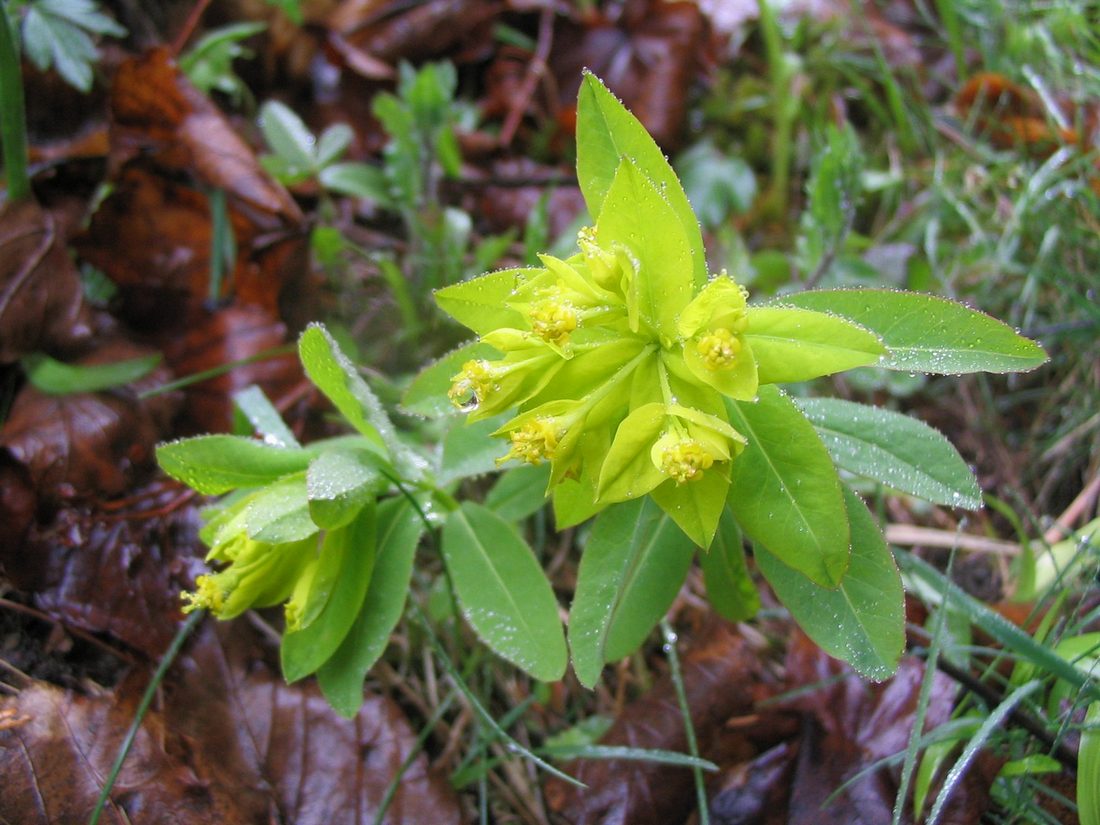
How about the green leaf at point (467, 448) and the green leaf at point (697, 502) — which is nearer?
the green leaf at point (697, 502)

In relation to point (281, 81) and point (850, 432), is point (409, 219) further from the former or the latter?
point (850, 432)

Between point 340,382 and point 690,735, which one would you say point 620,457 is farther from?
point 690,735

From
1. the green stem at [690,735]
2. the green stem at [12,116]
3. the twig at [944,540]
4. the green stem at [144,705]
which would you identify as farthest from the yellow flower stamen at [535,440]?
the green stem at [12,116]

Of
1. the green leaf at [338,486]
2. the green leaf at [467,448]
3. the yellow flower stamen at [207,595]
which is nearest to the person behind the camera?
the green leaf at [338,486]

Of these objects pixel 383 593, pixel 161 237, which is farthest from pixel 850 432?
pixel 161 237

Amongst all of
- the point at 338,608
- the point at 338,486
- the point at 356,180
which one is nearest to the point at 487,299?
the point at 338,486

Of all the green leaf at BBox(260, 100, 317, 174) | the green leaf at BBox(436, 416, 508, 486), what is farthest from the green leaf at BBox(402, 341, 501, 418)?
the green leaf at BBox(260, 100, 317, 174)

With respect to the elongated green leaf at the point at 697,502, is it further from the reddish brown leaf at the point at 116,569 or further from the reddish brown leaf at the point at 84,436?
the reddish brown leaf at the point at 84,436

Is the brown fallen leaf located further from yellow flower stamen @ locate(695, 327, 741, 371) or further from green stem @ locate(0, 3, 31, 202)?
green stem @ locate(0, 3, 31, 202)
